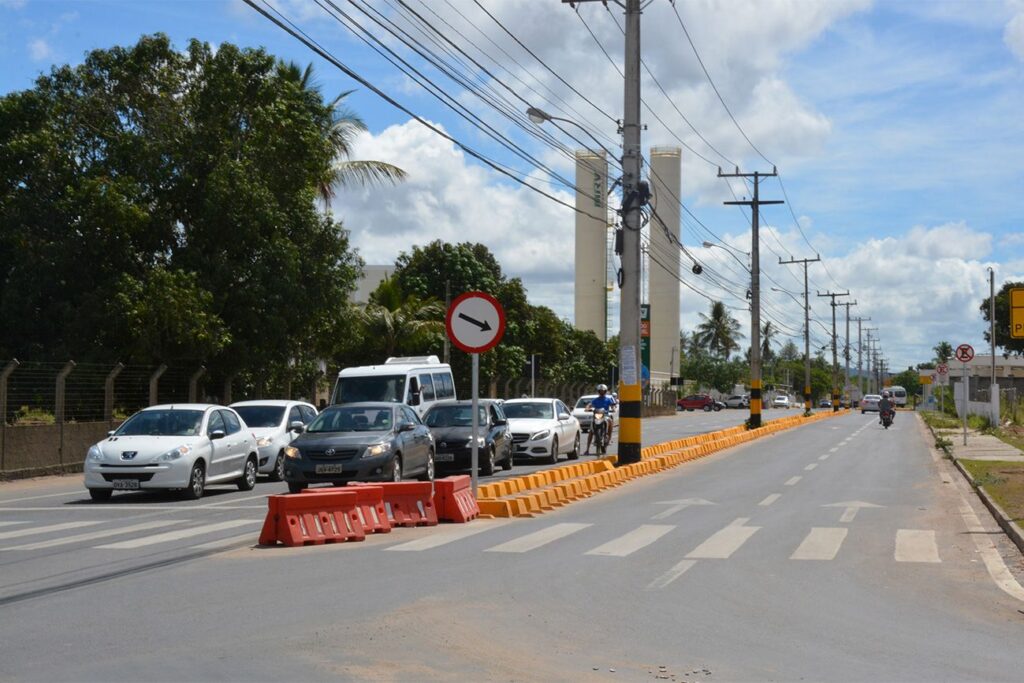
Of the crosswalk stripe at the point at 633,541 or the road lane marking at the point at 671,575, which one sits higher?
the crosswalk stripe at the point at 633,541

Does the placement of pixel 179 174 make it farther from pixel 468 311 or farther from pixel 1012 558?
pixel 1012 558

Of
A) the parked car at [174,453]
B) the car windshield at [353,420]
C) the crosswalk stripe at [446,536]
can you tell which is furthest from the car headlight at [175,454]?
the crosswalk stripe at [446,536]

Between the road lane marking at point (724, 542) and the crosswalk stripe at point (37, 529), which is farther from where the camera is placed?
the crosswalk stripe at point (37, 529)

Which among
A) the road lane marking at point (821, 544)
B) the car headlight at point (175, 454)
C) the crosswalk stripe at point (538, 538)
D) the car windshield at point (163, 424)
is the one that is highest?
the car windshield at point (163, 424)

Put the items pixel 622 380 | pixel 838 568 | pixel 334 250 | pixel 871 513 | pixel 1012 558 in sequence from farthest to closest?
1. pixel 334 250
2. pixel 622 380
3. pixel 871 513
4. pixel 1012 558
5. pixel 838 568

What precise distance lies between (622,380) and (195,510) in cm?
1080

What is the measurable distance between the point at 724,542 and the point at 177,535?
649 cm

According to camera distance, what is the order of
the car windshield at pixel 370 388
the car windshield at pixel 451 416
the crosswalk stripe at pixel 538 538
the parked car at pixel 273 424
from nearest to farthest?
the crosswalk stripe at pixel 538 538 < the parked car at pixel 273 424 < the car windshield at pixel 451 416 < the car windshield at pixel 370 388

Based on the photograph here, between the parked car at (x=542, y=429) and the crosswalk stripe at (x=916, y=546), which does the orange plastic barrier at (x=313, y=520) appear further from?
the parked car at (x=542, y=429)

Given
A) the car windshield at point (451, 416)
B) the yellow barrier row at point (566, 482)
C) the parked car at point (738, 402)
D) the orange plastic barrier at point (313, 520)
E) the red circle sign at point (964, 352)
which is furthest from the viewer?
the parked car at point (738, 402)

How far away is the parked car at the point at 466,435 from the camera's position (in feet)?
77.3

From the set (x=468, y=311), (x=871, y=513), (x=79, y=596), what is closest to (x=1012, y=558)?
(x=871, y=513)

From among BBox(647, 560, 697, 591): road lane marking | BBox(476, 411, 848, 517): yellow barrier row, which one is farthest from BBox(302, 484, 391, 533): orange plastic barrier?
BBox(647, 560, 697, 591): road lane marking

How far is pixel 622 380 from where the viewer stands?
2527 centimetres
